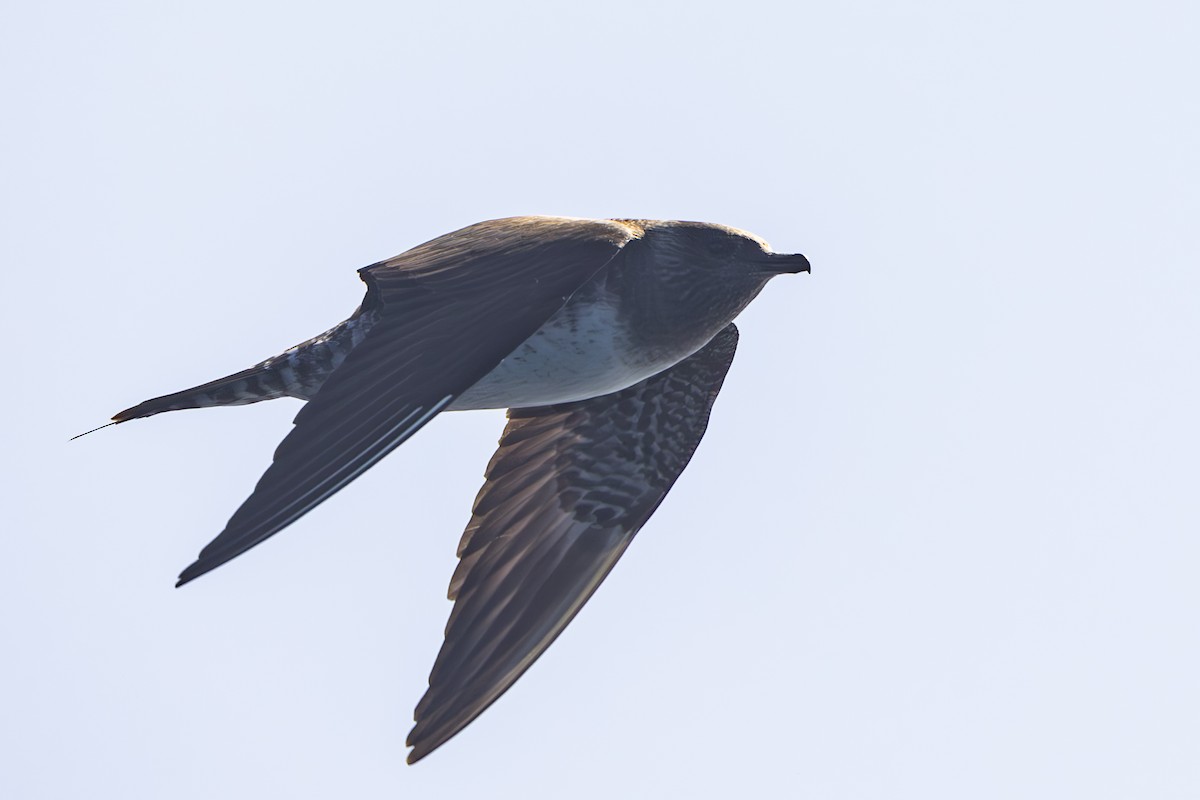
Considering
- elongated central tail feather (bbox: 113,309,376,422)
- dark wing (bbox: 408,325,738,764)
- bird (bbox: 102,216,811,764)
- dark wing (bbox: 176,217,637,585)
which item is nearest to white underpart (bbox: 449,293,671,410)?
bird (bbox: 102,216,811,764)

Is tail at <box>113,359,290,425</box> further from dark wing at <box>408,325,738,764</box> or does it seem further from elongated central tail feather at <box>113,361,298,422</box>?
dark wing at <box>408,325,738,764</box>

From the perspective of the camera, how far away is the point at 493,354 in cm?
830

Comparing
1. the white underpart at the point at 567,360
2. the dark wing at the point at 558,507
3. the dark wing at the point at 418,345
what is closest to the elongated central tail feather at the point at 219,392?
the dark wing at the point at 418,345

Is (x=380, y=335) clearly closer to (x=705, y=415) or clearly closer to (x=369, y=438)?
(x=369, y=438)

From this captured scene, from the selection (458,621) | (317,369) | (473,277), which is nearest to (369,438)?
(473,277)

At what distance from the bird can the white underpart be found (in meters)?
0.01

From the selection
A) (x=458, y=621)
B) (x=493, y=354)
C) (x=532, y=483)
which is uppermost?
(x=493, y=354)

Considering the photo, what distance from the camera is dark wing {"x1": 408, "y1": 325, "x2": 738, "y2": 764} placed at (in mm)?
10266

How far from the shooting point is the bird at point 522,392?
A: 8.16 m

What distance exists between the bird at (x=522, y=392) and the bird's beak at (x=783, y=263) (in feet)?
0.03

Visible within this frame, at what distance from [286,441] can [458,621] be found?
275 centimetres

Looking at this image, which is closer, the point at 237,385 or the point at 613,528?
the point at 237,385

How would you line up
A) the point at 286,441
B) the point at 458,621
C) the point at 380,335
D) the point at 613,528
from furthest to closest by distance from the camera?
1. the point at 613,528
2. the point at 458,621
3. the point at 380,335
4. the point at 286,441

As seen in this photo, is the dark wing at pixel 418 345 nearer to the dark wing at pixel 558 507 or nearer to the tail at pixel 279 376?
the tail at pixel 279 376
